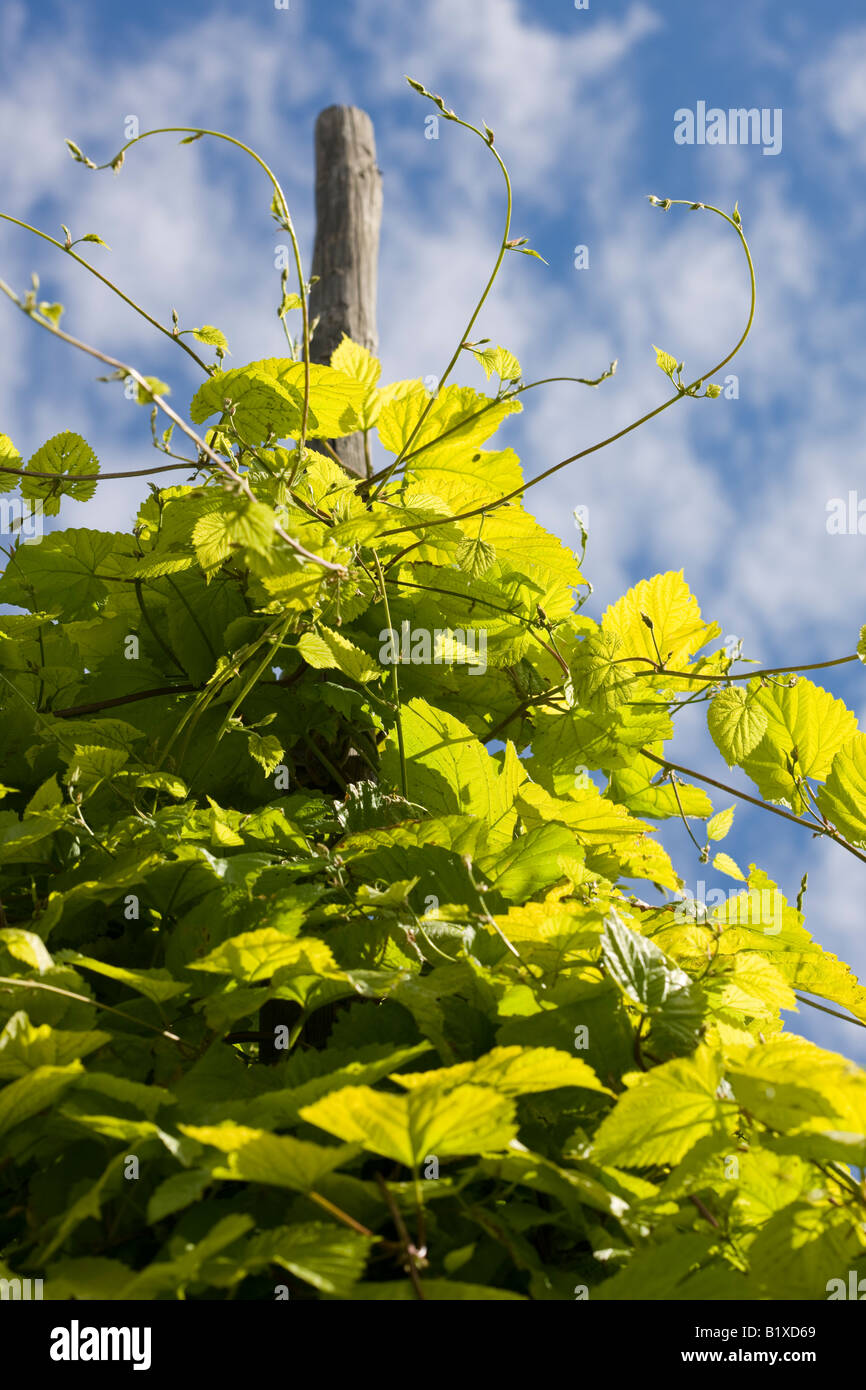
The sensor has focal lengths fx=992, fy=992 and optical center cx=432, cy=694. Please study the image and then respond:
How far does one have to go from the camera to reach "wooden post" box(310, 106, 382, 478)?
9.80ft

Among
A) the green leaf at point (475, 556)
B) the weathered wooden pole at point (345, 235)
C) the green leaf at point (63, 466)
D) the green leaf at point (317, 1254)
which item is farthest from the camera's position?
the weathered wooden pole at point (345, 235)

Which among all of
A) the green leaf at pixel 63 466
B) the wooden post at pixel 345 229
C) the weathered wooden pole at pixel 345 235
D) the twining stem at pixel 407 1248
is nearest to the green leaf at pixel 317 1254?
the twining stem at pixel 407 1248

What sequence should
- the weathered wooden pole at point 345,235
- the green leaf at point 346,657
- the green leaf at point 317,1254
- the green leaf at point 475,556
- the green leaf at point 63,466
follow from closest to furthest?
the green leaf at point 317,1254 < the green leaf at point 346,657 < the green leaf at point 475,556 < the green leaf at point 63,466 < the weathered wooden pole at point 345,235

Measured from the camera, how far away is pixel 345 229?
10.7 ft

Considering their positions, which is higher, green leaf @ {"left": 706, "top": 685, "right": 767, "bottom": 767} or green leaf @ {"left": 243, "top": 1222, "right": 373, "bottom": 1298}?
green leaf @ {"left": 706, "top": 685, "right": 767, "bottom": 767}

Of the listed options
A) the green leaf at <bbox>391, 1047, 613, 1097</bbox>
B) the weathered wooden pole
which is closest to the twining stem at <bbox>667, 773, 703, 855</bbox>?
the green leaf at <bbox>391, 1047, 613, 1097</bbox>

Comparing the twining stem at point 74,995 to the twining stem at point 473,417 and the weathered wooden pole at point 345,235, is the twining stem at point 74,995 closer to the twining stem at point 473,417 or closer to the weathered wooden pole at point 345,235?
the twining stem at point 473,417

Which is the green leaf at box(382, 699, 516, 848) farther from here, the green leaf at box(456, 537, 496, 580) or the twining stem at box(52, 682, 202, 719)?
the twining stem at box(52, 682, 202, 719)

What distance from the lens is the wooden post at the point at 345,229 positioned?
2.99m

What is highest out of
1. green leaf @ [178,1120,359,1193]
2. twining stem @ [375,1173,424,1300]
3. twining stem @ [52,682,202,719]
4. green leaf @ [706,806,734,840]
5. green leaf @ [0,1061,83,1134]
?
twining stem @ [52,682,202,719]

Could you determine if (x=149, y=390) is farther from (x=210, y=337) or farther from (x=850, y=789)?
(x=850, y=789)

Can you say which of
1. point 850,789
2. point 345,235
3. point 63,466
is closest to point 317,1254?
point 850,789

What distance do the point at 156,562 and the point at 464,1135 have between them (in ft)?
2.16
